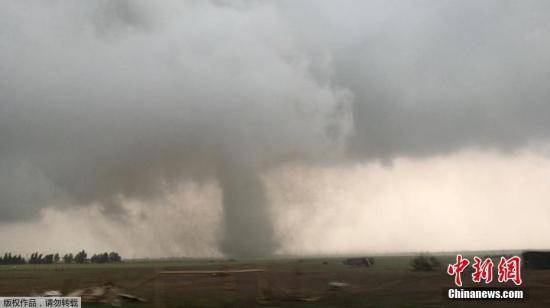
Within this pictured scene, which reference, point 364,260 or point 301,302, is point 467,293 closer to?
point 301,302

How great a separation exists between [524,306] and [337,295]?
13.7 metres

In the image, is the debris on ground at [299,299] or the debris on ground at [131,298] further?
the debris on ground at [131,298]

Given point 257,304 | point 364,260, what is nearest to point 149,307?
point 257,304

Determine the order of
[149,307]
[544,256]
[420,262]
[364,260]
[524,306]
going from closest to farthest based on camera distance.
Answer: [524,306]
[149,307]
[544,256]
[420,262]
[364,260]

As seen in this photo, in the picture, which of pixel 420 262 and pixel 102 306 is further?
pixel 420 262

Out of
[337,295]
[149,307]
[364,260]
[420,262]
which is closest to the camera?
[149,307]

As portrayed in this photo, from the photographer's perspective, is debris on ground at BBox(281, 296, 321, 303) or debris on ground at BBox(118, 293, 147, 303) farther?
debris on ground at BBox(118, 293, 147, 303)

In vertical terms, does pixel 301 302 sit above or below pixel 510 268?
below

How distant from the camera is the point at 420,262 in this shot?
244 ft

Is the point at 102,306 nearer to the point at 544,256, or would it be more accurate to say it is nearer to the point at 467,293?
the point at 467,293

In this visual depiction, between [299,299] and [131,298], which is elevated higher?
[131,298]

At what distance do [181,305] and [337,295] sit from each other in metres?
12.6

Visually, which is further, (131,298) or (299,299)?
(131,298)

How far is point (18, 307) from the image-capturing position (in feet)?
92.2
